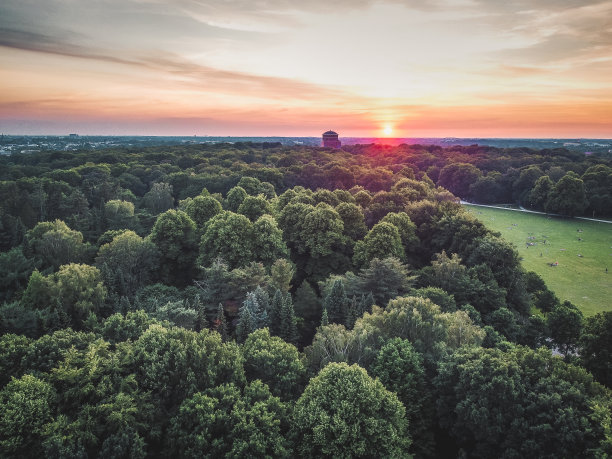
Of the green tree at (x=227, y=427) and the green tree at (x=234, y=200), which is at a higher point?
the green tree at (x=234, y=200)

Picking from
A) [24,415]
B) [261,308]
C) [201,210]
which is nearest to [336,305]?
[261,308]

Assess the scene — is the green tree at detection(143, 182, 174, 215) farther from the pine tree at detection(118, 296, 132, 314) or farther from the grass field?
the grass field

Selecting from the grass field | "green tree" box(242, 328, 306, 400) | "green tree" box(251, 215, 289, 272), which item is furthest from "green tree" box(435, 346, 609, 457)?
the grass field

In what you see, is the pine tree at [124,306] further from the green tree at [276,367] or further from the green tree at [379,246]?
the green tree at [379,246]

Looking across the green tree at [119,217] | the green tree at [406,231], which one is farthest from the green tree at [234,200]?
the green tree at [406,231]

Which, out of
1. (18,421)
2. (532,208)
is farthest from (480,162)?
(18,421)

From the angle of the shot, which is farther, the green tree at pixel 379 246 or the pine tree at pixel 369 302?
the green tree at pixel 379 246
